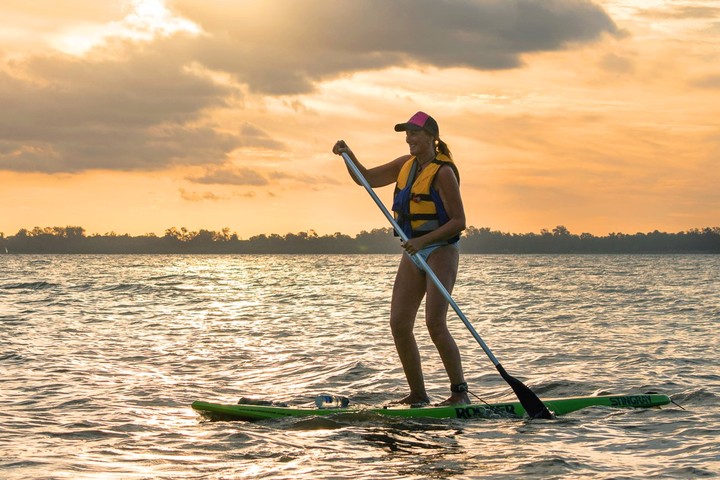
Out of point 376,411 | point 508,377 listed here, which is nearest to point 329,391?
point 376,411

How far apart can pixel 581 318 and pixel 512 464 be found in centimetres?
1504

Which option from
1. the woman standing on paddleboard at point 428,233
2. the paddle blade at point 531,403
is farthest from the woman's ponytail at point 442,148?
the paddle blade at point 531,403

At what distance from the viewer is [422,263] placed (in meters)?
7.02

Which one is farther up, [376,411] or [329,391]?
[376,411]

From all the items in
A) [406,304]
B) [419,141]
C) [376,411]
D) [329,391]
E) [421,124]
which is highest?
[421,124]

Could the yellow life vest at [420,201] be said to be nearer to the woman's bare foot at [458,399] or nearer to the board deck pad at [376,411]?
the woman's bare foot at [458,399]

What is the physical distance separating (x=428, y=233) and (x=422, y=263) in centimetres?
28

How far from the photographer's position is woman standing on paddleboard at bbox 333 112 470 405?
23.1 ft

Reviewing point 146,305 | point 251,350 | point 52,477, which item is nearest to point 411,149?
point 52,477

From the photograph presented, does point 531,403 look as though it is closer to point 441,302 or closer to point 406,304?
point 441,302

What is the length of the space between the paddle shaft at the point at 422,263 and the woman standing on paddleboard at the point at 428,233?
0.06m

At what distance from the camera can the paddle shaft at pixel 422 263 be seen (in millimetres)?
6984

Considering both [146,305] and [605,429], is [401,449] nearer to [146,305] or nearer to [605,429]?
[605,429]

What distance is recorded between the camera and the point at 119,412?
743 cm
